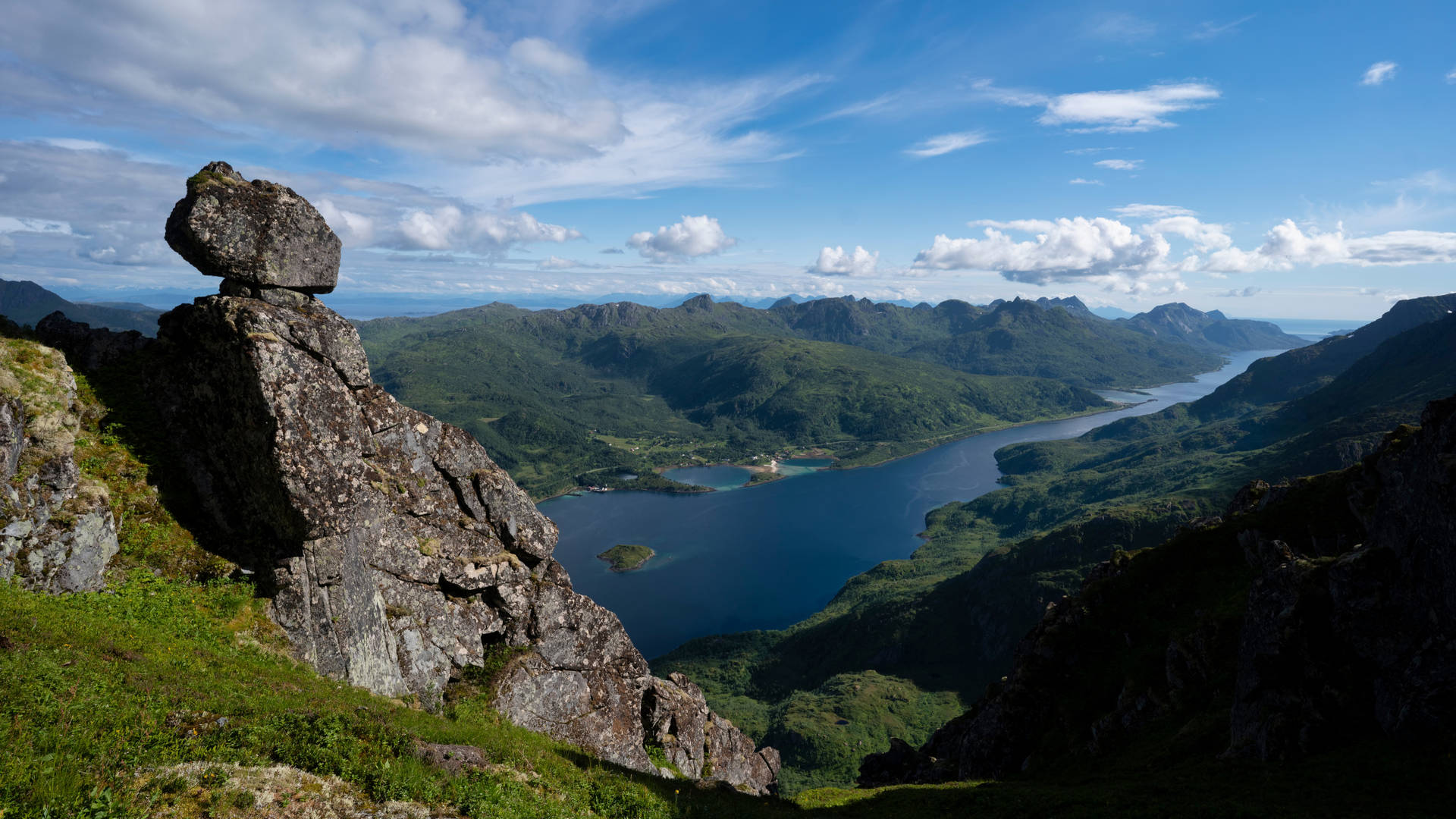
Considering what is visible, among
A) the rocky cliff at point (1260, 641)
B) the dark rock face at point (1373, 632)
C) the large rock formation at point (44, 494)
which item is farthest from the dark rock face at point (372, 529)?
the dark rock face at point (1373, 632)

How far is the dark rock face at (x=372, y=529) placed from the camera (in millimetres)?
22469

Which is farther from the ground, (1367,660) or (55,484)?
(55,484)

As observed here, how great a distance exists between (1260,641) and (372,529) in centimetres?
3963

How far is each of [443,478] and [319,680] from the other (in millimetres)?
11204

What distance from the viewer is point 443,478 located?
3005 centimetres

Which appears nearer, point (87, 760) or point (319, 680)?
point (87, 760)

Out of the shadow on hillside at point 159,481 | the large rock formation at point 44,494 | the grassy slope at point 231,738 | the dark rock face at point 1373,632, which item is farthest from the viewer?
the dark rock face at point 1373,632

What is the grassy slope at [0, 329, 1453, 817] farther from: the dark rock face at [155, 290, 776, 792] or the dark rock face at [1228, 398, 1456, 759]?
the dark rock face at [1228, 398, 1456, 759]

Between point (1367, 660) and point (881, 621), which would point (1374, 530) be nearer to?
point (1367, 660)

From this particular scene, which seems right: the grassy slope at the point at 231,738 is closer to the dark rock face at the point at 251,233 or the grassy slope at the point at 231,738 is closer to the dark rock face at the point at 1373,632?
the dark rock face at the point at 1373,632

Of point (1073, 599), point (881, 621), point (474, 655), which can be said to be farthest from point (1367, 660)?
point (881, 621)

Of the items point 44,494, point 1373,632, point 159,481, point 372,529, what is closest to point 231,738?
point 372,529

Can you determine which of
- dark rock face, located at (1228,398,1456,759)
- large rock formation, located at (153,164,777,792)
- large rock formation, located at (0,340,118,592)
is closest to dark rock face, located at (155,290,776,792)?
large rock formation, located at (153,164,777,792)

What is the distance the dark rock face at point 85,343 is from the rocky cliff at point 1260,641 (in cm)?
4934
